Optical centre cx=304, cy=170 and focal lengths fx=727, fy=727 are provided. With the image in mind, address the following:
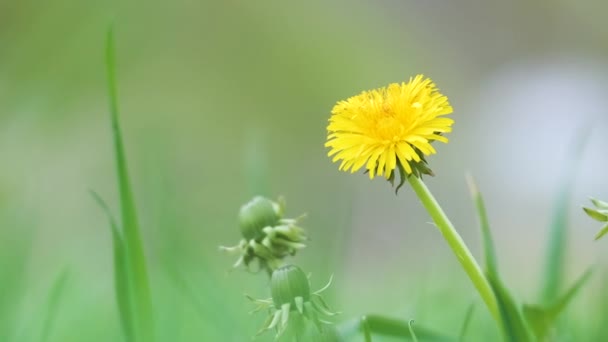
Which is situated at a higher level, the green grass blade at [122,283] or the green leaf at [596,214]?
the green leaf at [596,214]

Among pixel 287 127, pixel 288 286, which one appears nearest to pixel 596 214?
pixel 288 286

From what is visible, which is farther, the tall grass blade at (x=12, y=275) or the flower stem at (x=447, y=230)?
the tall grass blade at (x=12, y=275)

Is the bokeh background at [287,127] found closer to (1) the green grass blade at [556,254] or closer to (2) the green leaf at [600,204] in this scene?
(1) the green grass blade at [556,254]

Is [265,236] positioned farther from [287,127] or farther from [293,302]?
[287,127]

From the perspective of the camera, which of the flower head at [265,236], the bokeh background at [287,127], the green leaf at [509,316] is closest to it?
the green leaf at [509,316]

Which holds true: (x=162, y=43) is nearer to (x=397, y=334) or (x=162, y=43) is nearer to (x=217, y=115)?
(x=217, y=115)

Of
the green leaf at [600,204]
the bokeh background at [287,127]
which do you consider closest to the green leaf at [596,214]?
the green leaf at [600,204]

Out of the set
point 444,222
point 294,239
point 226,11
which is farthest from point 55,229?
point 226,11

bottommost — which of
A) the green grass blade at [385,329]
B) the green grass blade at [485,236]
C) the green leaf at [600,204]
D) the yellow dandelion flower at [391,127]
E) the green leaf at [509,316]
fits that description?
the green grass blade at [385,329]
